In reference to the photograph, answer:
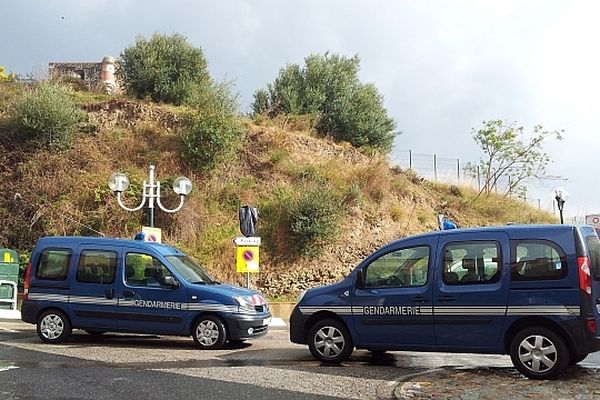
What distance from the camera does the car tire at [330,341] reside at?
888 centimetres

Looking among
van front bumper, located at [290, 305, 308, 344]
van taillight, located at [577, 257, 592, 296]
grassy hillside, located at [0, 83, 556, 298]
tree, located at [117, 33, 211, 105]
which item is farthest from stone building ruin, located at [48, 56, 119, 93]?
van taillight, located at [577, 257, 592, 296]

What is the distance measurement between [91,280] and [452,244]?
6.34 m

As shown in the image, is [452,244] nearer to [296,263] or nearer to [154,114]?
[296,263]

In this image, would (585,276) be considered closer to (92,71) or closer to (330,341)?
(330,341)

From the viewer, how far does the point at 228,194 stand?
A: 2267 cm

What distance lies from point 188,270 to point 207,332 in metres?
1.26

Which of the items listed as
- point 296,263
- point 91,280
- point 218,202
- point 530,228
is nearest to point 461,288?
point 530,228

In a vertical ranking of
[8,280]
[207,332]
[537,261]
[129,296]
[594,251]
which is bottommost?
[207,332]

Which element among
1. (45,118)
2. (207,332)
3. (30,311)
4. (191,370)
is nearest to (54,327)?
(30,311)

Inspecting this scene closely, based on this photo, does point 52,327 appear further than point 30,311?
No

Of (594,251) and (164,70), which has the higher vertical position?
(164,70)

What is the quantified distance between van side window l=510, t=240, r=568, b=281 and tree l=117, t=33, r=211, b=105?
20611 mm

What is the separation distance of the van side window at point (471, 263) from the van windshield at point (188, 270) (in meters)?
4.65

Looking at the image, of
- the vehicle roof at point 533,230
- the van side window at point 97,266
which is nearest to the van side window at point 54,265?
the van side window at point 97,266
